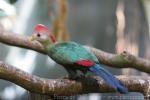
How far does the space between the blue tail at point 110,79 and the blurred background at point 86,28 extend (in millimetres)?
1183

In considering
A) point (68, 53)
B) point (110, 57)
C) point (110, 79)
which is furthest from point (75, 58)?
point (110, 57)

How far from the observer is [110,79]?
1.33m

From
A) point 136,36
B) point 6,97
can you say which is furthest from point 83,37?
point 6,97

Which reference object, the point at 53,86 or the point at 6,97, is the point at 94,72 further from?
the point at 6,97

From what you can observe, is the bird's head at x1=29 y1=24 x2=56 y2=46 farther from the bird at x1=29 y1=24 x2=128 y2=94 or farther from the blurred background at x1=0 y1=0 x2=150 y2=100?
the blurred background at x1=0 y1=0 x2=150 y2=100

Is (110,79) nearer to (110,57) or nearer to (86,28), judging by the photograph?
(110,57)

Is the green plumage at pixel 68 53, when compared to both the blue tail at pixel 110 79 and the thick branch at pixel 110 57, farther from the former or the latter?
the thick branch at pixel 110 57

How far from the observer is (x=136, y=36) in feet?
8.93

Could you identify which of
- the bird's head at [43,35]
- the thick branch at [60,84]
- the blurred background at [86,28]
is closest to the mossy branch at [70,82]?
the thick branch at [60,84]

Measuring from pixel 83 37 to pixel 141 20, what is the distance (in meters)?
0.45

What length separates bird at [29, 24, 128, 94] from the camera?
1.34m

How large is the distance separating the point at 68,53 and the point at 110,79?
20cm

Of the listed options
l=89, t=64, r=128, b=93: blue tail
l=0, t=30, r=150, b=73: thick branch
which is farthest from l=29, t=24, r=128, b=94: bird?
l=0, t=30, r=150, b=73: thick branch

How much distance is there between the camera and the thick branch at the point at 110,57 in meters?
1.69
